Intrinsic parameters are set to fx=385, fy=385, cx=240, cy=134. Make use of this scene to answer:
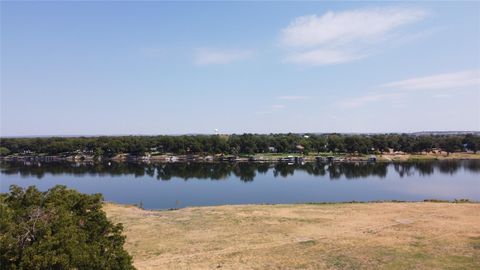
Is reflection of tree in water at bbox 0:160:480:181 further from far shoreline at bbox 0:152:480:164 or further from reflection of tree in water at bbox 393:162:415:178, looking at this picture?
far shoreline at bbox 0:152:480:164

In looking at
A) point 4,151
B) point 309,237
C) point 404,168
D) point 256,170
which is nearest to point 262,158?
point 256,170

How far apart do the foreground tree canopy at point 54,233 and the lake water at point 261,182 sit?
3177 centimetres

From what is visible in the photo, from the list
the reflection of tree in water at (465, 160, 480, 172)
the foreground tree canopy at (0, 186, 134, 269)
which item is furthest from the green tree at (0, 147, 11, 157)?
the foreground tree canopy at (0, 186, 134, 269)

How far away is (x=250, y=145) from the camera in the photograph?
405 ft

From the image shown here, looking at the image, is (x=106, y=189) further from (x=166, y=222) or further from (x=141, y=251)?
(x=141, y=251)

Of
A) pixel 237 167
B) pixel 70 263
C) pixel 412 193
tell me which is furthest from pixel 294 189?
pixel 70 263

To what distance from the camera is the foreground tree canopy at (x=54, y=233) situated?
11.8 m

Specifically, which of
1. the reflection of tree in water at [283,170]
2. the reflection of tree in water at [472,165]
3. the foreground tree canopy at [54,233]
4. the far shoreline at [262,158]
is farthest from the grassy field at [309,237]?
the far shoreline at [262,158]

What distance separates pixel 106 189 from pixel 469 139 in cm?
10982

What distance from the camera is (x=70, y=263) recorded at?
12.4 m

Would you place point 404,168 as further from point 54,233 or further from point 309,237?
point 54,233

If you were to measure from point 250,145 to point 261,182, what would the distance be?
54.6m

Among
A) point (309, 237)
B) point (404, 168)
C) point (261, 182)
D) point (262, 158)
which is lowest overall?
point (261, 182)

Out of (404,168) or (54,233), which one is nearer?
(54,233)
